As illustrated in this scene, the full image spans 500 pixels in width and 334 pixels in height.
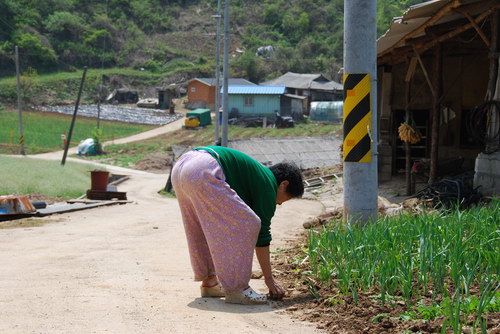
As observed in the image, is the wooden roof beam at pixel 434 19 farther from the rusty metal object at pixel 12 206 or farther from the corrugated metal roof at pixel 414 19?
the rusty metal object at pixel 12 206

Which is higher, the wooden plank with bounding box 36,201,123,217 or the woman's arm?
the woman's arm

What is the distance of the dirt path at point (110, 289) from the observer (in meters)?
4.07

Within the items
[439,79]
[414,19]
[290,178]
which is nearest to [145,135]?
[439,79]

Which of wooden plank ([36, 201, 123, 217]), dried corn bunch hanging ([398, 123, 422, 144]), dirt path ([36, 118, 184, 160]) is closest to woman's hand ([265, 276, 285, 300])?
dried corn bunch hanging ([398, 123, 422, 144])

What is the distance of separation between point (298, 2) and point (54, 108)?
51.0 m

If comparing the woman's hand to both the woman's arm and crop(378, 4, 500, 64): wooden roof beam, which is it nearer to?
the woman's arm

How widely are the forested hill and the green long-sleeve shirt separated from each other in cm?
7297

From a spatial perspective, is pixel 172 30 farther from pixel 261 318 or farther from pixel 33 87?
pixel 261 318

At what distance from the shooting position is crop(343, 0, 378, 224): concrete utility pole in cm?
648

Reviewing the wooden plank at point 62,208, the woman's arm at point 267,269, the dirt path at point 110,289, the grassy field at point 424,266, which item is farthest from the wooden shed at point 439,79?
the wooden plank at point 62,208

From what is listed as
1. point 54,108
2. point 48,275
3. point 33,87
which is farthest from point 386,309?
point 33,87

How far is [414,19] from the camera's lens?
10945 millimetres

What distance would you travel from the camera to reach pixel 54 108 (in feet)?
213

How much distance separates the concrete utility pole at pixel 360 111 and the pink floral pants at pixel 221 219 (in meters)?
2.00
